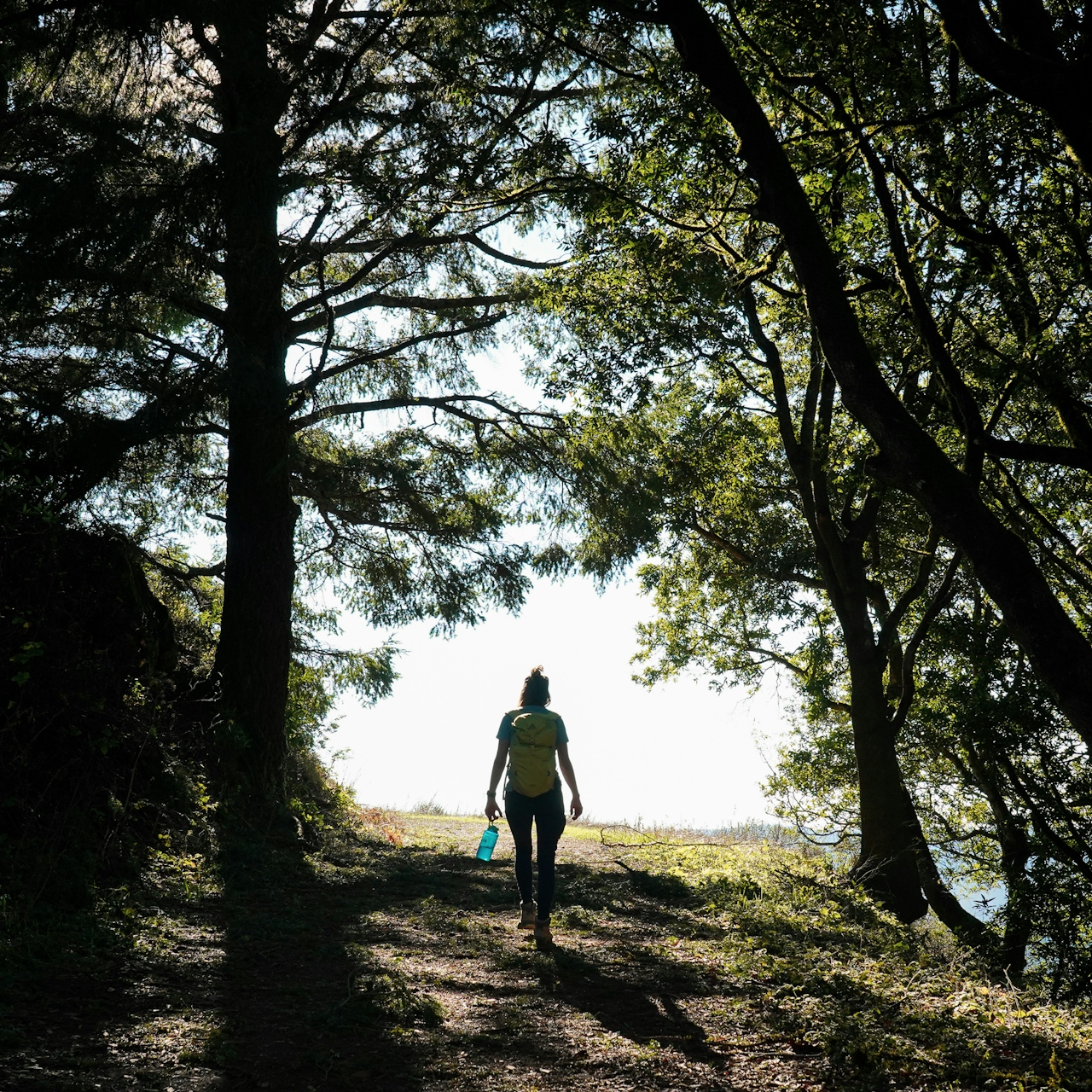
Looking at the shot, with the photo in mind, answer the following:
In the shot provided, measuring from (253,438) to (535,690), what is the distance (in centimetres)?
566

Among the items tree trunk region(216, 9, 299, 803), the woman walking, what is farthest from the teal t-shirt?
tree trunk region(216, 9, 299, 803)

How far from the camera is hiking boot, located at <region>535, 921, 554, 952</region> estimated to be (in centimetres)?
687

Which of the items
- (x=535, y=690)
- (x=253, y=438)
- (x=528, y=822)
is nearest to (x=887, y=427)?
(x=535, y=690)

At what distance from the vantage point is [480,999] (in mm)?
5590

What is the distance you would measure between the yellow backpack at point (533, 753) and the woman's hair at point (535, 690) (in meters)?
0.23

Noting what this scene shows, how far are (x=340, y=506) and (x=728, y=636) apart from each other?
25.0 ft

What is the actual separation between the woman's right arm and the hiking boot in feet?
3.30

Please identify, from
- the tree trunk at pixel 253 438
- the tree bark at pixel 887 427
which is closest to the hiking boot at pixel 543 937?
the tree bark at pixel 887 427

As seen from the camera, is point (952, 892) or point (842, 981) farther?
point (952, 892)

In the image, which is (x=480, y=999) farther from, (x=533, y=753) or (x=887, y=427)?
(x=887, y=427)

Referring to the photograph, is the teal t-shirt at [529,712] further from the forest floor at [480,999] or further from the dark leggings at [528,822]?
the forest floor at [480,999]

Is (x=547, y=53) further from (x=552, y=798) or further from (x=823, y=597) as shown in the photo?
(x=823, y=597)

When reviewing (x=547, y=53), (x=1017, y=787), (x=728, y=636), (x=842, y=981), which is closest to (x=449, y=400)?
(x=547, y=53)

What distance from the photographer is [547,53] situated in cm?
1057
